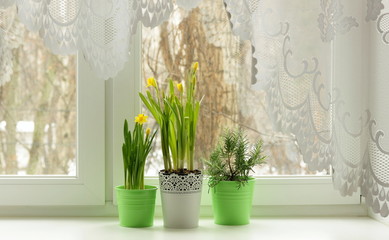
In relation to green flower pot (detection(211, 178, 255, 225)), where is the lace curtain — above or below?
above

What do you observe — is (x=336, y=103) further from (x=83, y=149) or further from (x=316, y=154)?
(x=83, y=149)

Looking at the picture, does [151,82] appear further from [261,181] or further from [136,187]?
[261,181]

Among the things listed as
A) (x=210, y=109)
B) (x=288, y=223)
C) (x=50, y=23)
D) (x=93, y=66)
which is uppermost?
(x=50, y=23)

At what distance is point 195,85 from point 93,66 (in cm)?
36

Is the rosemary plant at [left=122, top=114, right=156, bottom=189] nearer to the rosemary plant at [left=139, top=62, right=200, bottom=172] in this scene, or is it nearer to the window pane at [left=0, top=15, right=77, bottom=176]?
the rosemary plant at [left=139, top=62, right=200, bottom=172]

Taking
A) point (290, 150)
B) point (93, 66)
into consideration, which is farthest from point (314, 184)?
point (93, 66)

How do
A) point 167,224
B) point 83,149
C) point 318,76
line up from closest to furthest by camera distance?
point 318,76, point 167,224, point 83,149

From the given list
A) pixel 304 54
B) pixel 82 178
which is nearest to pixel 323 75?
pixel 304 54

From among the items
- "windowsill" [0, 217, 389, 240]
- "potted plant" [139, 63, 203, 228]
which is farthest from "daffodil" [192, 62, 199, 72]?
"windowsill" [0, 217, 389, 240]

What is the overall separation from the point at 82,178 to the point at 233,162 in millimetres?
428

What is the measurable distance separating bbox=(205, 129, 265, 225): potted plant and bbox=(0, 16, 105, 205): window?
33cm

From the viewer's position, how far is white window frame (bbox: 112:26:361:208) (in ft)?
5.45

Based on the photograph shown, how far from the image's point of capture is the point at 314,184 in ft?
5.53

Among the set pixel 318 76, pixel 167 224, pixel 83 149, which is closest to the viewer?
pixel 318 76
